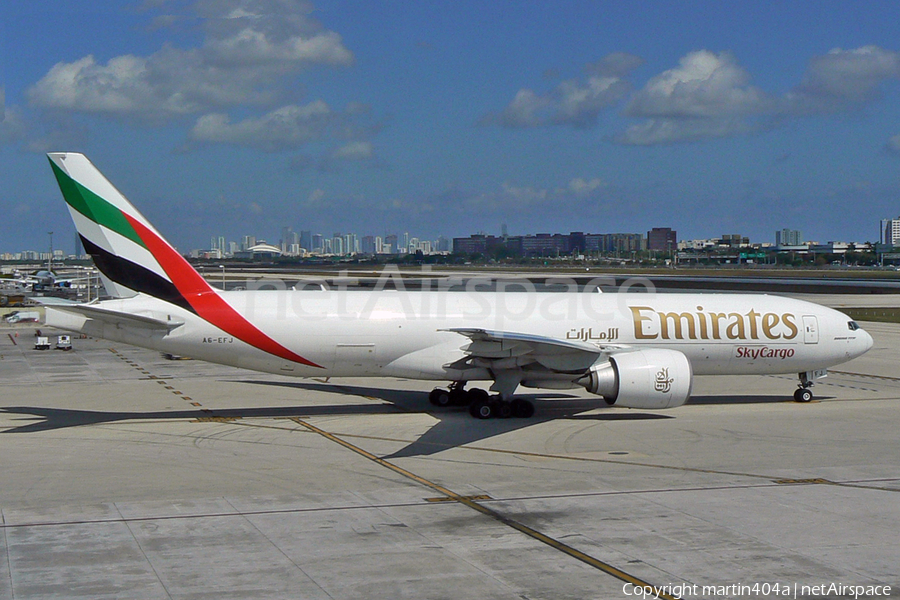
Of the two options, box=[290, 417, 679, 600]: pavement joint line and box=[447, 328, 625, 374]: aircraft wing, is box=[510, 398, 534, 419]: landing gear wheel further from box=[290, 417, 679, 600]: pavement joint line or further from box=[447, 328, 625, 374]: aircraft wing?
box=[290, 417, 679, 600]: pavement joint line

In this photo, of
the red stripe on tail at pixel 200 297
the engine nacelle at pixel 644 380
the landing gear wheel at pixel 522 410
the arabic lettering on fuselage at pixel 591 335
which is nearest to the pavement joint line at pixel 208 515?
the engine nacelle at pixel 644 380

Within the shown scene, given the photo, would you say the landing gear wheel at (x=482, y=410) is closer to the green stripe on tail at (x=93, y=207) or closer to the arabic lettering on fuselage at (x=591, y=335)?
the arabic lettering on fuselage at (x=591, y=335)

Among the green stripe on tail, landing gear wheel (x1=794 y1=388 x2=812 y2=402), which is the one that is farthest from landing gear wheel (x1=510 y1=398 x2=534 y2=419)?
the green stripe on tail

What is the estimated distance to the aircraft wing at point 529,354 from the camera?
24.5 meters

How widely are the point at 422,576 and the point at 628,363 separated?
13145mm

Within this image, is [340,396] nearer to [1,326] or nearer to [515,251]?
[1,326]

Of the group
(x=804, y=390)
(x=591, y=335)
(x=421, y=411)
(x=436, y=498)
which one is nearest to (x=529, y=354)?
(x=591, y=335)

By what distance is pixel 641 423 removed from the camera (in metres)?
25.1

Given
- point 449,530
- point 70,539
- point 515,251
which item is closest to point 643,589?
point 449,530

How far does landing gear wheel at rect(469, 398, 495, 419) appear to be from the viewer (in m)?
25.5

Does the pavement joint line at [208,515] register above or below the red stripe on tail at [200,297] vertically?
below

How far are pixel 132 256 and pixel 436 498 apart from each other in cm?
1302

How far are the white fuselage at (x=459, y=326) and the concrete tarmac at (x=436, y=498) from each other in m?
1.59

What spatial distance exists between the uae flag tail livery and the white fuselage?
257 mm
